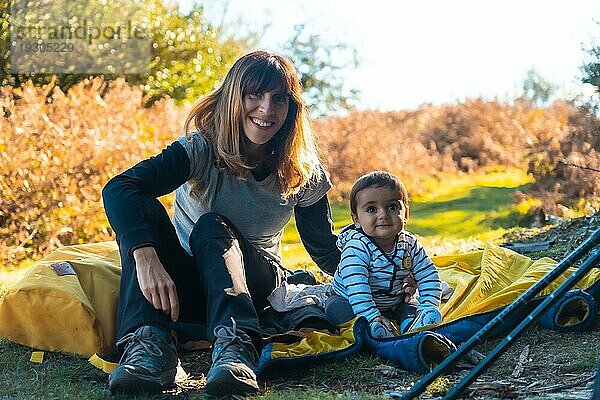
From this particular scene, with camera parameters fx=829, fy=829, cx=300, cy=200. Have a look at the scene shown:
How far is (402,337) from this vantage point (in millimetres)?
3100

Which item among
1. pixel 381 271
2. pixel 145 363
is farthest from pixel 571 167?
pixel 145 363

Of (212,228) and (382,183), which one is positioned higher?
(382,183)

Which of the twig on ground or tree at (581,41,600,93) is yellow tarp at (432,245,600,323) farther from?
tree at (581,41,600,93)

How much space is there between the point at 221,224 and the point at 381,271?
72 centimetres

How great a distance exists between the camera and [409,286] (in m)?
3.57

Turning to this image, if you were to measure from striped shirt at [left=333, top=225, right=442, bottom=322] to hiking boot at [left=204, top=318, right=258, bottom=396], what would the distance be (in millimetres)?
629

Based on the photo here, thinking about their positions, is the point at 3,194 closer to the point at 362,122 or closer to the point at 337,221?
the point at 337,221

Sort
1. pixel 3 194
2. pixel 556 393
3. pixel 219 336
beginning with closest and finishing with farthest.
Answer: pixel 556 393 < pixel 219 336 < pixel 3 194

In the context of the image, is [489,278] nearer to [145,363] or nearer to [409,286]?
[409,286]

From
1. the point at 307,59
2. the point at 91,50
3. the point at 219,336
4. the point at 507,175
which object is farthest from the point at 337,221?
the point at 219,336

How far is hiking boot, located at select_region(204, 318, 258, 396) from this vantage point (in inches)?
105

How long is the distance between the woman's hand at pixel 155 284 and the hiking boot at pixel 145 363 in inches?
3.3

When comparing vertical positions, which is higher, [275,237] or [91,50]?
[91,50]

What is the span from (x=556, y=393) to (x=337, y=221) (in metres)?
7.77
